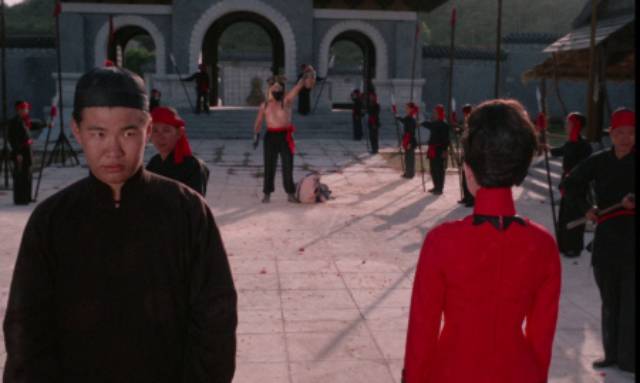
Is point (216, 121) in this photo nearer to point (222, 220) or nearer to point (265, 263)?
point (222, 220)

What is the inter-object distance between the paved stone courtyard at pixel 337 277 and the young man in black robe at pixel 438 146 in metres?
0.32

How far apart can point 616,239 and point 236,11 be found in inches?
870

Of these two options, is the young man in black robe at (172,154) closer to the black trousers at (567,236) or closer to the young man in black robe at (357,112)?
the black trousers at (567,236)

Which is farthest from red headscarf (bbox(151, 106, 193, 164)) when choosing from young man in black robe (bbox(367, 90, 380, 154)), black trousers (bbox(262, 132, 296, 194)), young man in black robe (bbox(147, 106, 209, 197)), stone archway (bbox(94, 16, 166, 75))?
stone archway (bbox(94, 16, 166, 75))

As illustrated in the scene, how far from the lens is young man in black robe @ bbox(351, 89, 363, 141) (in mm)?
19516

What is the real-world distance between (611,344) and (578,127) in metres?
3.02

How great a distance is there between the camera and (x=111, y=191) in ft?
6.33

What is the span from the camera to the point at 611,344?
4.16 meters

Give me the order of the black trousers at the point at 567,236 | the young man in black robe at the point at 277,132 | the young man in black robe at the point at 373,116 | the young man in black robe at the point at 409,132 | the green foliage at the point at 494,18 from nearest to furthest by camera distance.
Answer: the black trousers at the point at 567,236, the young man in black robe at the point at 277,132, the young man in black robe at the point at 409,132, the young man in black robe at the point at 373,116, the green foliage at the point at 494,18

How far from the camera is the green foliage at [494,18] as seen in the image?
2295 inches

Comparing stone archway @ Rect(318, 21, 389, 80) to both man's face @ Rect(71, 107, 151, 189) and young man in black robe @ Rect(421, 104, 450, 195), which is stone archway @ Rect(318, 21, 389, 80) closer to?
young man in black robe @ Rect(421, 104, 450, 195)

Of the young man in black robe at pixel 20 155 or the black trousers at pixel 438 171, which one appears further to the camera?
the black trousers at pixel 438 171

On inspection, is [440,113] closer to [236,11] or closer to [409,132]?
[409,132]

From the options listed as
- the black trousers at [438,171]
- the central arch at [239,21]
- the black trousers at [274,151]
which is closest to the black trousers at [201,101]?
the central arch at [239,21]
